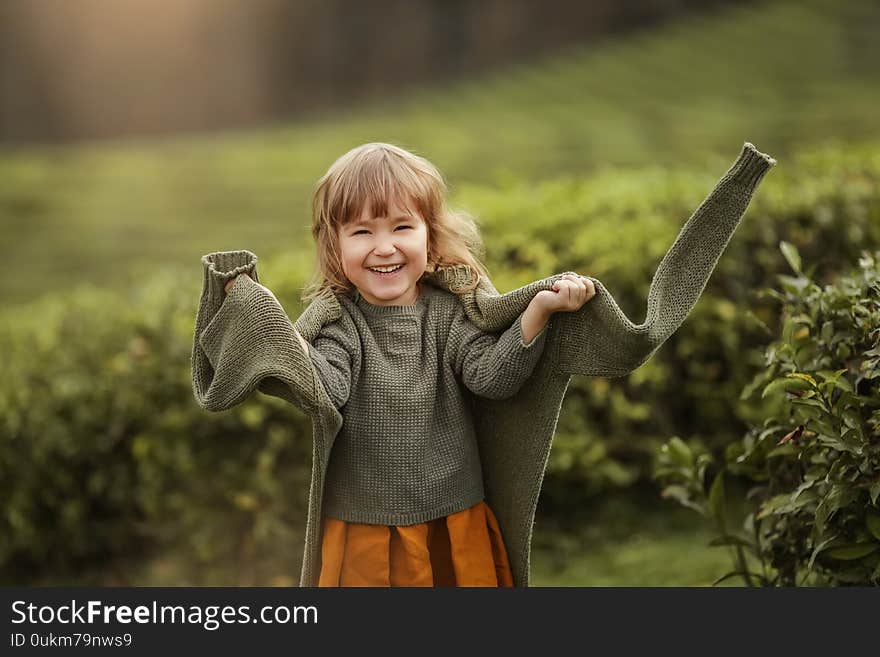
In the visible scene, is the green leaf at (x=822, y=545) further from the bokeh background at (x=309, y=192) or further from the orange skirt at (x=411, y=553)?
the bokeh background at (x=309, y=192)

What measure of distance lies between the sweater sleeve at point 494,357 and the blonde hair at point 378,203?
0.14 metres

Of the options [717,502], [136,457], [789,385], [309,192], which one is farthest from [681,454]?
[309,192]

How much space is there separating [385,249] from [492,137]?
8.29m

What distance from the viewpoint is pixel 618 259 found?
4.36 m

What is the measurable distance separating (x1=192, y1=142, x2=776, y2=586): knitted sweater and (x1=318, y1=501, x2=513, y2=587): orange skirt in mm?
67

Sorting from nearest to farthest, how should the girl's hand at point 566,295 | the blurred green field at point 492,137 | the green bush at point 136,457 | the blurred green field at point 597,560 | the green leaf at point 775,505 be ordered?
the girl's hand at point 566,295 → the green leaf at point 775,505 → the green bush at point 136,457 → the blurred green field at point 597,560 → the blurred green field at point 492,137

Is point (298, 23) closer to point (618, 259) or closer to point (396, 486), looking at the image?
point (618, 259)

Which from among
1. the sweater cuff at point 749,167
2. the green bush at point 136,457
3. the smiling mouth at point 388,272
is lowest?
the smiling mouth at point 388,272

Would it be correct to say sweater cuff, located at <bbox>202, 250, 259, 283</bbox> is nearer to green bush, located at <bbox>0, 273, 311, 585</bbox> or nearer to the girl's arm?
the girl's arm

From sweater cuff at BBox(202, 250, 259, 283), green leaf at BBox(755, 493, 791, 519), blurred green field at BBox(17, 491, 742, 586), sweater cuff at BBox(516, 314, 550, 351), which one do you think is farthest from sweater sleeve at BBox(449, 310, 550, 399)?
blurred green field at BBox(17, 491, 742, 586)

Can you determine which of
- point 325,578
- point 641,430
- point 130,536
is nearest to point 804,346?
point 325,578

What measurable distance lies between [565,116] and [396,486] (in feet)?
29.0

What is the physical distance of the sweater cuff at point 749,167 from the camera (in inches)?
96.3

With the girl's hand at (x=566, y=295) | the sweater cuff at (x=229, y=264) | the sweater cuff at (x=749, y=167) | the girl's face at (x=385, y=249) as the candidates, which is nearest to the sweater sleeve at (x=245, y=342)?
the sweater cuff at (x=229, y=264)
